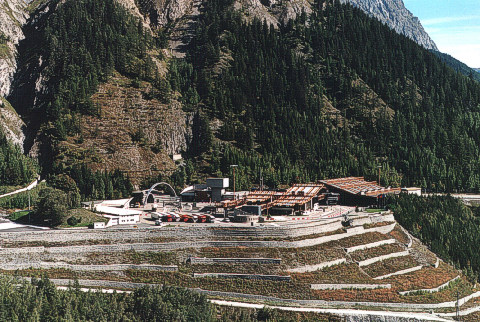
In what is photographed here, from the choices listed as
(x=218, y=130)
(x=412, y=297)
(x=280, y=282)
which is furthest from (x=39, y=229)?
(x=218, y=130)

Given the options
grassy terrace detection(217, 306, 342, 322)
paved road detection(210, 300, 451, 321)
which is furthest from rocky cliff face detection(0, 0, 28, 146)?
grassy terrace detection(217, 306, 342, 322)

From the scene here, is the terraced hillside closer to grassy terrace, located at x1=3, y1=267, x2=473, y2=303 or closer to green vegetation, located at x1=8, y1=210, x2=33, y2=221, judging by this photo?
grassy terrace, located at x1=3, y1=267, x2=473, y2=303

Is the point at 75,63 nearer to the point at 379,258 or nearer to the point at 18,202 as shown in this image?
the point at 18,202

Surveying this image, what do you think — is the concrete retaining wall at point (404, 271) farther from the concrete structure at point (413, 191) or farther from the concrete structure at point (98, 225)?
the concrete structure at point (98, 225)

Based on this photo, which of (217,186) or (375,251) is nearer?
(375,251)

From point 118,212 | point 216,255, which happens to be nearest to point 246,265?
point 216,255

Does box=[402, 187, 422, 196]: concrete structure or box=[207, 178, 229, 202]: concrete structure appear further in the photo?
box=[402, 187, 422, 196]: concrete structure

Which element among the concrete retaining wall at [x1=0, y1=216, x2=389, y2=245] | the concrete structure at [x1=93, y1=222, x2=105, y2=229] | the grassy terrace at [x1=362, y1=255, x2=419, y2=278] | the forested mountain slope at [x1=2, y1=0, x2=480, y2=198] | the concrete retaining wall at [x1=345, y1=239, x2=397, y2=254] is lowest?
the grassy terrace at [x1=362, y1=255, x2=419, y2=278]

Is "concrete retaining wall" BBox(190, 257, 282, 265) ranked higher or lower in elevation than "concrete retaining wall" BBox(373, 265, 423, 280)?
higher
